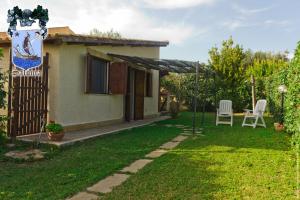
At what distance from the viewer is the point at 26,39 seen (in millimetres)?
7504

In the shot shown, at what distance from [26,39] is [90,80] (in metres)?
3.21

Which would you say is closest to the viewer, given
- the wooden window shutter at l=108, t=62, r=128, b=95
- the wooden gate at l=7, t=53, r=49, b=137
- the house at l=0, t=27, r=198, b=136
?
Result: the wooden gate at l=7, t=53, r=49, b=137

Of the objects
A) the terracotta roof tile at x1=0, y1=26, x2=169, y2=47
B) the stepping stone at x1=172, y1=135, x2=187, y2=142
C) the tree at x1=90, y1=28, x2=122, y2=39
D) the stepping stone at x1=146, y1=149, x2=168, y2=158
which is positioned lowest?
the stepping stone at x1=146, y1=149, x2=168, y2=158

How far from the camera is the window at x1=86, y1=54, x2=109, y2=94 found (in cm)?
1039

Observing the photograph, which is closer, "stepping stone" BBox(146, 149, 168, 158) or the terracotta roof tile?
"stepping stone" BBox(146, 149, 168, 158)

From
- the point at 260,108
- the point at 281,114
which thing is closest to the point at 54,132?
the point at 281,114

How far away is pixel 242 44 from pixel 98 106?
12484mm

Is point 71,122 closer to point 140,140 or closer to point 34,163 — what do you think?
point 140,140

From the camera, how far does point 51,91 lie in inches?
358

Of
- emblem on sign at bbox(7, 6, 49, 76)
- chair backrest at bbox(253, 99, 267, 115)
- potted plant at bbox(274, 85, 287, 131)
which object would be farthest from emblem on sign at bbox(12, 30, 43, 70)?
chair backrest at bbox(253, 99, 267, 115)

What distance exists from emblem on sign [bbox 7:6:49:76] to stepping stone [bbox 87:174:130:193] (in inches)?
144

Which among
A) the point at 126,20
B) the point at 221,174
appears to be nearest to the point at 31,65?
the point at 221,174

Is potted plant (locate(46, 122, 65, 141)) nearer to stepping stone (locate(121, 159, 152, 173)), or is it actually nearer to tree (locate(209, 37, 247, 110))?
stepping stone (locate(121, 159, 152, 173))

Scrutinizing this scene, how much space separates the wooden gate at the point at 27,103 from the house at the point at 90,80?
38 cm
